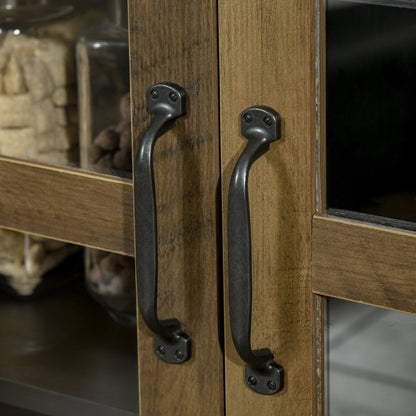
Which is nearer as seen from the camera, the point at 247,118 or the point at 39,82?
the point at 247,118

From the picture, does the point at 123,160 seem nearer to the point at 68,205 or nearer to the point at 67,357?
the point at 68,205

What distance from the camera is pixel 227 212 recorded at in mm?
526

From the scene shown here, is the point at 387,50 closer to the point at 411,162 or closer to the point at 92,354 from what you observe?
the point at 411,162

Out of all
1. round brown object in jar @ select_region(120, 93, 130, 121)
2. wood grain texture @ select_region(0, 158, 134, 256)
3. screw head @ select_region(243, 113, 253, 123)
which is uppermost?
screw head @ select_region(243, 113, 253, 123)

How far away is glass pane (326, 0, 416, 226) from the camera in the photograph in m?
0.48

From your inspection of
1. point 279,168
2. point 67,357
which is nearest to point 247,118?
point 279,168

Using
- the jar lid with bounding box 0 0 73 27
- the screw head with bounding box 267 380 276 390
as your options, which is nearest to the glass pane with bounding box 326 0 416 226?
the screw head with bounding box 267 380 276 390

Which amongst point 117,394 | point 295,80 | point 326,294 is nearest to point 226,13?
point 295,80

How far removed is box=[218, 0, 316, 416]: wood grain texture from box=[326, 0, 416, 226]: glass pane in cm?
1

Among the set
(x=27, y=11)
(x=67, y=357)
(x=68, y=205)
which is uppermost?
(x=27, y=11)

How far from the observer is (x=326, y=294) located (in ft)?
1.70

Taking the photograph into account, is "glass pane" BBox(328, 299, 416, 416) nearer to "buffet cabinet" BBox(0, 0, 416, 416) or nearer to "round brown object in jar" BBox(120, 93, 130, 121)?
"buffet cabinet" BBox(0, 0, 416, 416)

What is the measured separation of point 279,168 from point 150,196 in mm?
87

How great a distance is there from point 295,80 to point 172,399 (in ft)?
0.80
